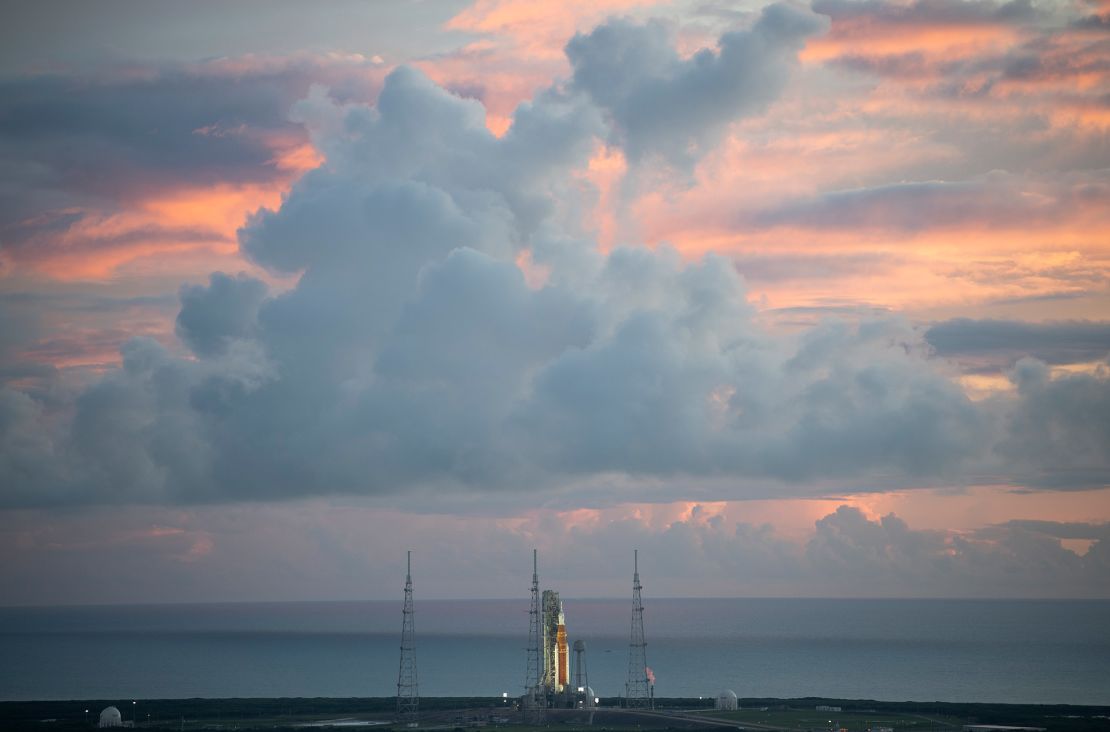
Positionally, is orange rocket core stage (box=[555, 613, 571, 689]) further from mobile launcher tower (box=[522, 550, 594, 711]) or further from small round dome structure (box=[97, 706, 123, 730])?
small round dome structure (box=[97, 706, 123, 730])

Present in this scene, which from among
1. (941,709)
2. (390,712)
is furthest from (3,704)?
(941,709)

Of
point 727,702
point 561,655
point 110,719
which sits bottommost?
point 110,719

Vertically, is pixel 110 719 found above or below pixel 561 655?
below

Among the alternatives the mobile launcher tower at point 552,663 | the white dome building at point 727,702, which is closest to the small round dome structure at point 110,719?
the mobile launcher tower at point 552,663

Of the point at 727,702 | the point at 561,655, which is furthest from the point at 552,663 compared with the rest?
the point at 727,702

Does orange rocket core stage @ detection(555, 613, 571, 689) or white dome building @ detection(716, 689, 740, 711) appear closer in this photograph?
white dome building @ detection(716, 689, 740, 711)

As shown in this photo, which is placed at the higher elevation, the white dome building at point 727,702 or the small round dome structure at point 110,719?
the white dome building at point 727,702

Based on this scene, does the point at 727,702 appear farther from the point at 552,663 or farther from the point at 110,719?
the point at 110,719

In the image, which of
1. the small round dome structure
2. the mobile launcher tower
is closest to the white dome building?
the mobile launcher tower

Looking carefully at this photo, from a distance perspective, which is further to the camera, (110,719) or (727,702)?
(727,702)

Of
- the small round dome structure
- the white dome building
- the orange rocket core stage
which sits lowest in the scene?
the small round dome structure

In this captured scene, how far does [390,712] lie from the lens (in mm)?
158125

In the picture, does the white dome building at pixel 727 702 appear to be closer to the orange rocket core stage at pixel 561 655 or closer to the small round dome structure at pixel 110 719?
the orange rocket core stage at pixel 561 655

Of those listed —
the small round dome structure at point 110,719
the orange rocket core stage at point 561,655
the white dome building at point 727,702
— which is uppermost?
the orange rocket core stage at point 561,655
